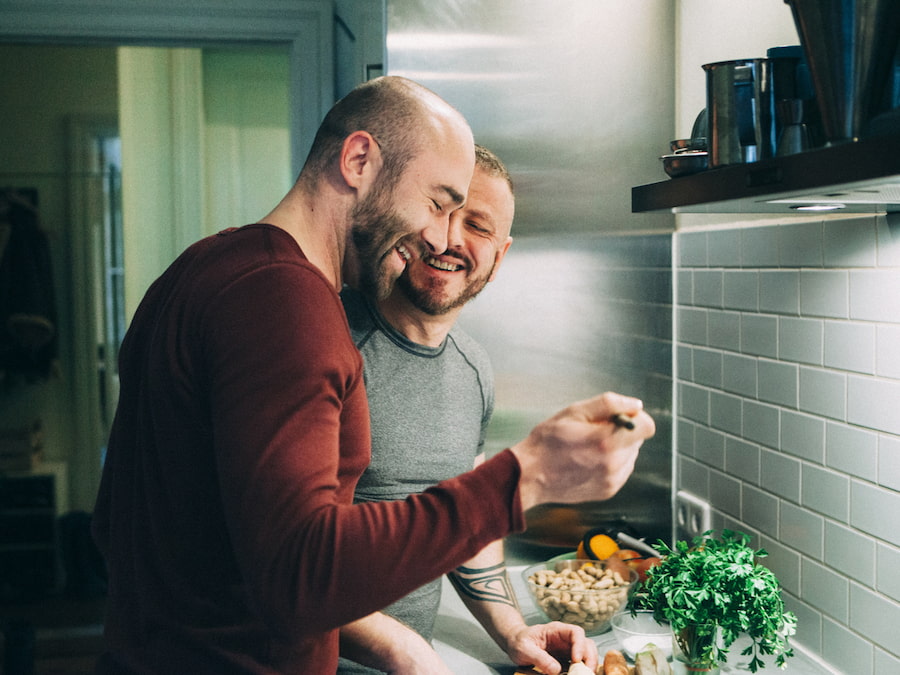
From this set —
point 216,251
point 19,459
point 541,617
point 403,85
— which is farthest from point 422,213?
point 19,459

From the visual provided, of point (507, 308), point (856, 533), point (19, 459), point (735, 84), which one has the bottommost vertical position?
point (19, 459)

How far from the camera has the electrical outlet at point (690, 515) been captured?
5.97ft

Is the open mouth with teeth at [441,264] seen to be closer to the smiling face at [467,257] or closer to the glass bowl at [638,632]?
the smiling face at [467,257]

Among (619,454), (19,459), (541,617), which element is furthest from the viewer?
(19,459)

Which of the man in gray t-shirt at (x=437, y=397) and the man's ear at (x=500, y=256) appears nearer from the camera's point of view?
the man in gray t-shirt at (x=437, y=397)

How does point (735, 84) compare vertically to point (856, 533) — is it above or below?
above

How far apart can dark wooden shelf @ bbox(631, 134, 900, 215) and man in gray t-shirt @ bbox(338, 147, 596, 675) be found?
525mm

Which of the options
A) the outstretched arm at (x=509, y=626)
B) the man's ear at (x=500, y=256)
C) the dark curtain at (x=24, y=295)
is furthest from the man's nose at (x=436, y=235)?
the dark curtain at (x=24, y=295)

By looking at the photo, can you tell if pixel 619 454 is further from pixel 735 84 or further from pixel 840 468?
pixel 840 468

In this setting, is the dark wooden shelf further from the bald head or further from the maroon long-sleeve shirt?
the maroon long-sleeve shirt

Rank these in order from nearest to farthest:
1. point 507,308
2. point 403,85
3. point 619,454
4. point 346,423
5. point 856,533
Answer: point 619,454 < point 346,423 < point 403,85 < point 856,533 < point 507,308

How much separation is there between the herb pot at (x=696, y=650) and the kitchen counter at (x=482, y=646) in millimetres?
136

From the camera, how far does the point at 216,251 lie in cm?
88

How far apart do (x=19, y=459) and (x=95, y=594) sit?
0.67m
